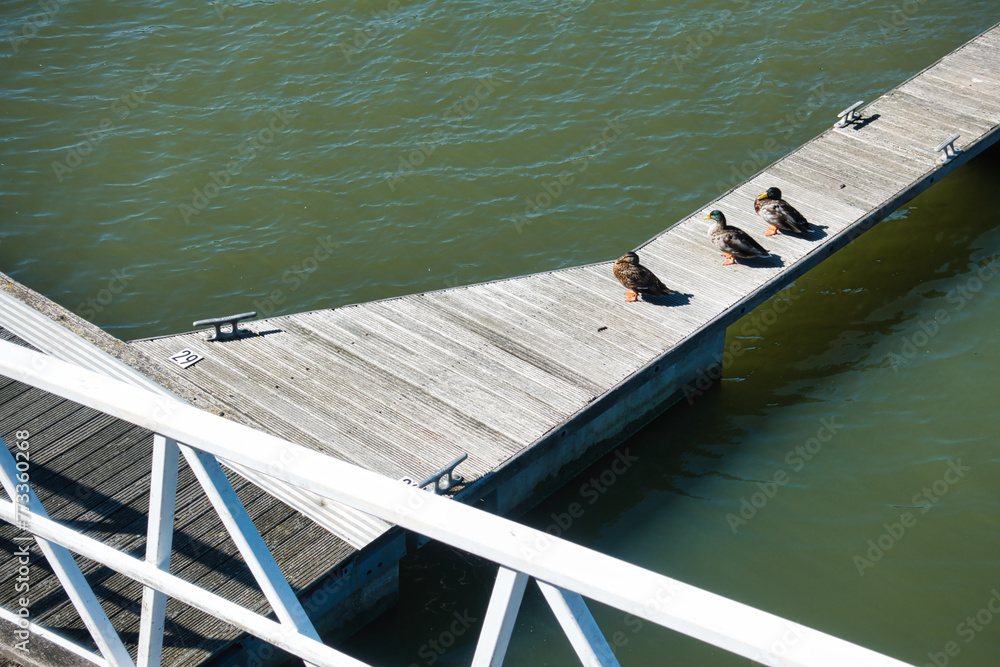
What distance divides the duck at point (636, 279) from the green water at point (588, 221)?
1560 mm

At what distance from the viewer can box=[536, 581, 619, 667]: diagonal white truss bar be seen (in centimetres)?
302

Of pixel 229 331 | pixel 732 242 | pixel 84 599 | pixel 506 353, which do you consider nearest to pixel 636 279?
pixel 732 242

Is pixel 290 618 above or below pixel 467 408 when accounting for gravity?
above

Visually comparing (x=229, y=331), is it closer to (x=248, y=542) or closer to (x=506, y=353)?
(x=506, y=353)

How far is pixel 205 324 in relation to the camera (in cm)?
1035

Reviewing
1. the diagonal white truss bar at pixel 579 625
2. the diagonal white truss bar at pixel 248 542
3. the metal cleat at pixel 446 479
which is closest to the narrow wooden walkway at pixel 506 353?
the metal cleat at pixel 446 479

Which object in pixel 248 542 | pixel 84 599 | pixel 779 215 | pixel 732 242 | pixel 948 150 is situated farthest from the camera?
pixel 948 150

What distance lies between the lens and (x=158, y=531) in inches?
158

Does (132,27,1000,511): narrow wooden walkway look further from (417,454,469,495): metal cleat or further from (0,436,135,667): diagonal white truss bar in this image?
(0,436,135,667): diagonal white truss bar

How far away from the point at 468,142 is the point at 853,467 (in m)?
8.22

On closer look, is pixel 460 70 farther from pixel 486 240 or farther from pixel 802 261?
pixel 802 261

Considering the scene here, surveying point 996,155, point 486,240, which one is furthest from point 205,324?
point 996,155

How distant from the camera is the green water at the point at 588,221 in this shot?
31.0 feet

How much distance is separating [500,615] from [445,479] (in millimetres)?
5398
